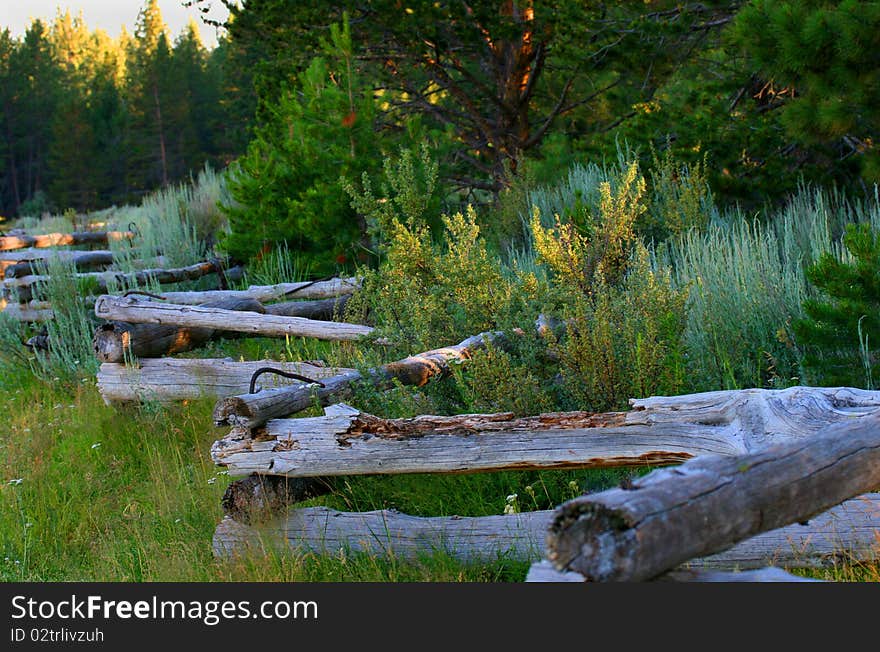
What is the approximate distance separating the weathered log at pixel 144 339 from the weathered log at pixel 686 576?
4972 mm

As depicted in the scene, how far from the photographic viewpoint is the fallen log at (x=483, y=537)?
11.0 feet

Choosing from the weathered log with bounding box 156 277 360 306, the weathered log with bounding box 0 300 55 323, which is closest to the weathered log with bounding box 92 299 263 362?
the weathered log with bounding box 156 277 360 306

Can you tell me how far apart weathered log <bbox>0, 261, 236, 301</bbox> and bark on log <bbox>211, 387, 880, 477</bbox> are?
16.7ft

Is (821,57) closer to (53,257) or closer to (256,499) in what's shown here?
(256,499)

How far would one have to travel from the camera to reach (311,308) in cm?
786

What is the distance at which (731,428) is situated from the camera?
327 cm

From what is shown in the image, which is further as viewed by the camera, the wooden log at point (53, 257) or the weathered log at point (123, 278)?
the wooden log at point (53, 257)

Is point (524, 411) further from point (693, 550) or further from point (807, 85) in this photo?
point (807, 85)

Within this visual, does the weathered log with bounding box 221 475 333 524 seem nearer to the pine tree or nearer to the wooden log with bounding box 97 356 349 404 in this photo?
the wooden log with bounding box 97 356 349 404

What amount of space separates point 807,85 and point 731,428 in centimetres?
436

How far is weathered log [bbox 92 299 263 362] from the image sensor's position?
646 centimetres

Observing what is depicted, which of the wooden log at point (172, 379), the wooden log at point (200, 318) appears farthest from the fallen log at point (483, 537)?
the wooden log at point (200, 318)

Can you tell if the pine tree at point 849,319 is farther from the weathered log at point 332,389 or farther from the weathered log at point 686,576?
the weathered log at point 686,576

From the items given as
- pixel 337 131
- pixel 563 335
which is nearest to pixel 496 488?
pixel 563 335
